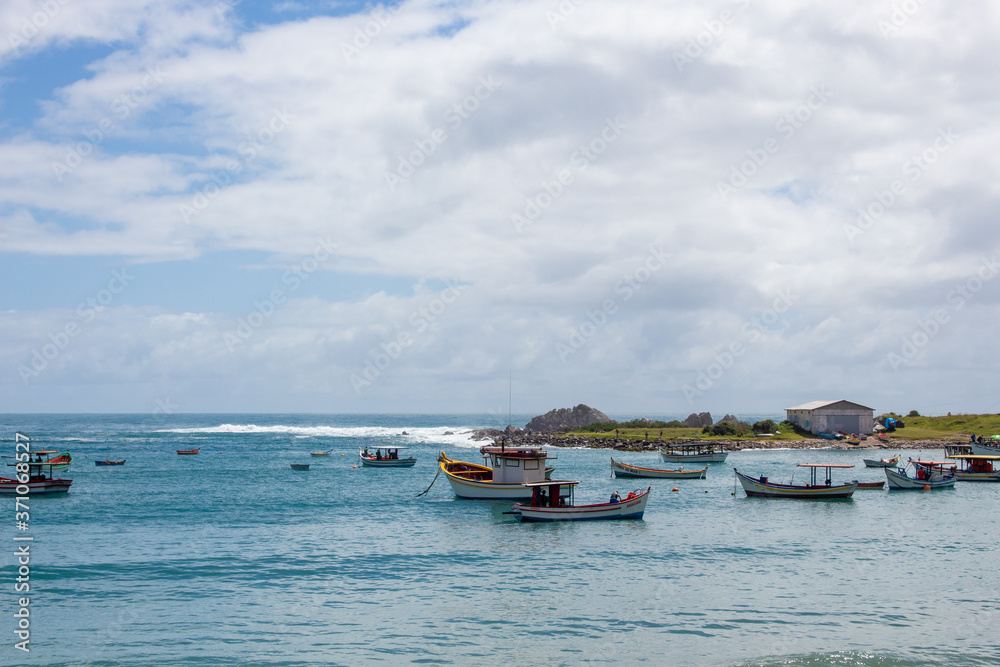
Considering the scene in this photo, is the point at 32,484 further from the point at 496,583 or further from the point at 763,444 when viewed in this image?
the point at 763,444

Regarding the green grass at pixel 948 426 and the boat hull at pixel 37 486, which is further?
the green grass at pixel 948 426

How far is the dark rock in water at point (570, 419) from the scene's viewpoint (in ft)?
547

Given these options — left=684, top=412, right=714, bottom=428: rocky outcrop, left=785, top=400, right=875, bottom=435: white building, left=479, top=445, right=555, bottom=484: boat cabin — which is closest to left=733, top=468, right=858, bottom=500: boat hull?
left=479, top=445, right=555, bottom=484: boat cabin

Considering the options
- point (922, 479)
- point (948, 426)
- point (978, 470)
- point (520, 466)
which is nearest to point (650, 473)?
point (520, 466)

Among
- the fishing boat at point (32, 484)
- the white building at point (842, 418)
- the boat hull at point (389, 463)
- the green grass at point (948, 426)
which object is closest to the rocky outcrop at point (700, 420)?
the white building at point (842, 418)

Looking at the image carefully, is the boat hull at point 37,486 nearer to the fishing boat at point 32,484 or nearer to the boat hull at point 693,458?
the fishing boat at point 32,484

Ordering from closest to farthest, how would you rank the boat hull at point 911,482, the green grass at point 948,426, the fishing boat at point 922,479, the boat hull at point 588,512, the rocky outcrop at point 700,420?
the boat hull at point 588,512 → the boat hull at point 911,482 → the fishing boat at point 922,479 → the green grass at point 948,426 → the rocky outcrop at point 700,420

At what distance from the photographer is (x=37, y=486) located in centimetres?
6166

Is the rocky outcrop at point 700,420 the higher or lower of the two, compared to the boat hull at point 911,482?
higher

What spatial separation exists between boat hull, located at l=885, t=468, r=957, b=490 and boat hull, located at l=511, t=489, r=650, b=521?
3211 centimetres

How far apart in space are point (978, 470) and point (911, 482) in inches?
593

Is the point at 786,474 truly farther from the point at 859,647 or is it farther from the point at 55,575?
the point at 55,575

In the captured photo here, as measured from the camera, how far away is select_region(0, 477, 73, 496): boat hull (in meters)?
60.8

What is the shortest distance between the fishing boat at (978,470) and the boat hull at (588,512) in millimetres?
42510
